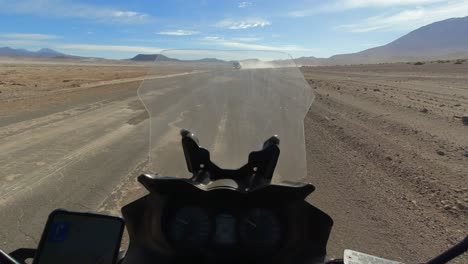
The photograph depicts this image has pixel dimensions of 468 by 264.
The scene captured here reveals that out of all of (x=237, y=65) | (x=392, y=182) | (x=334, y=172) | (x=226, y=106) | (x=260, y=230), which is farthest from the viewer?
→ (x=334, y=172)

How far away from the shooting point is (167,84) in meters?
3.82

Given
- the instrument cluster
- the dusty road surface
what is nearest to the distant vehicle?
the dusty road surface

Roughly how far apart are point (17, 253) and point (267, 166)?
156 cm

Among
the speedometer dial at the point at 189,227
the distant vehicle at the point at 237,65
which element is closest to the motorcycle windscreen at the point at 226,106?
the distant vehicle at the point at 237,65

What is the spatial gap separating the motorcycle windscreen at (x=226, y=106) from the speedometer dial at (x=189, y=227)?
693mm

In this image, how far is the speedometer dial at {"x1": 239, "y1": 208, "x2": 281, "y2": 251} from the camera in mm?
2387

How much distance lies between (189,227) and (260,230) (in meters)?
0.37

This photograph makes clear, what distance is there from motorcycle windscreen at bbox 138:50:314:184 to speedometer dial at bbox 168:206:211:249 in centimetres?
69

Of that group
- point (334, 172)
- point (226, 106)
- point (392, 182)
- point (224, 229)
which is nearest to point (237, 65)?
point (226, 106)

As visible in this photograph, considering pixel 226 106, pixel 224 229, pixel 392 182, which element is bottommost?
pixel 392 182

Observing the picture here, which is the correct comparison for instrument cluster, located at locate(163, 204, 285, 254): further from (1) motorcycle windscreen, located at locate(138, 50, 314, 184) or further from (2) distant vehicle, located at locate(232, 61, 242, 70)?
(2) distant vehicle, located at locate(232, 61, 242, 70)

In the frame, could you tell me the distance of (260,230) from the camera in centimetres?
240

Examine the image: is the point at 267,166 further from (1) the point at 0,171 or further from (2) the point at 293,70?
(1) the point at 0,171

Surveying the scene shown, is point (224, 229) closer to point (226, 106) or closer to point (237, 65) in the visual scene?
point (226, 106)
